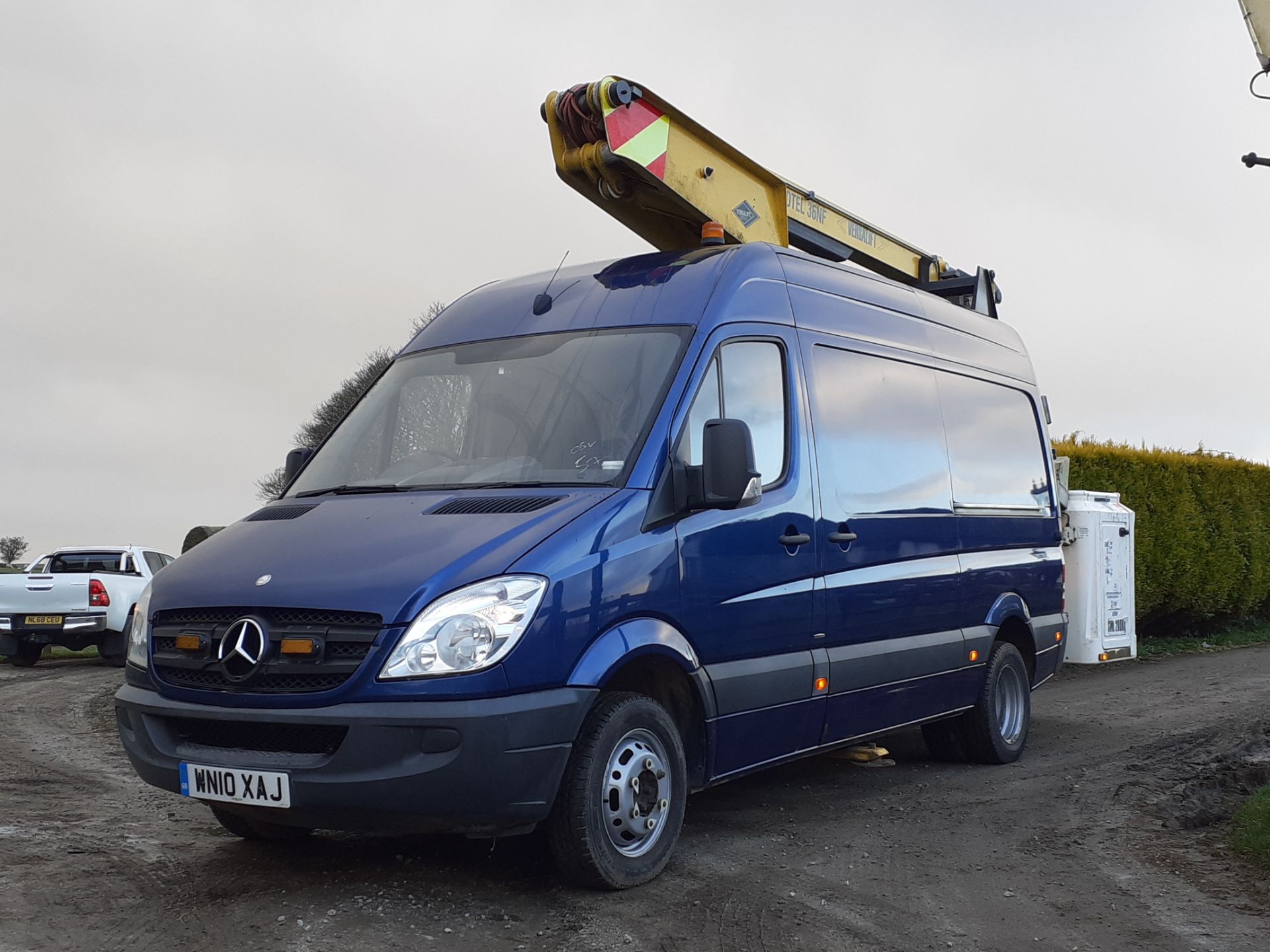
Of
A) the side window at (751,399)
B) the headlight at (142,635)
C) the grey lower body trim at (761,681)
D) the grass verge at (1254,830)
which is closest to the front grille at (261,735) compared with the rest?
the headlight at (142,635)

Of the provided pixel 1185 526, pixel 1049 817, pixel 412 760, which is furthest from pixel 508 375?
pixel 1185 526

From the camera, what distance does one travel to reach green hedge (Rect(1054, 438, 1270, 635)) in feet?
53.3

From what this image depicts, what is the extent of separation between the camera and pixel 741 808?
22.5ft

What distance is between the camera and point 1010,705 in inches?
337

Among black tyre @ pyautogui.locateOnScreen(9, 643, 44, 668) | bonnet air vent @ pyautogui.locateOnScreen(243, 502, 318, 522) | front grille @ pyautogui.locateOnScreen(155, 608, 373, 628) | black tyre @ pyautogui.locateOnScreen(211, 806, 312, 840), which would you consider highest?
bonnet air vent @ pyautogui.locateOnScreen(243, 502, 318, 522)

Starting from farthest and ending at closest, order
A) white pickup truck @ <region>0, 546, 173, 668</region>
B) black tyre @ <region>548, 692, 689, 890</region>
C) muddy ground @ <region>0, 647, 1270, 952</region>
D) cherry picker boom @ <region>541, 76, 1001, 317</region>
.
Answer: white pickup truck @ <region>0, 546, 173, 668</region> → cherry picker boom @ <region>541, 76, 1001, 317</region> → black tyre @ <region>548, 692, 689, 890</region> → muddy ground @ <region>0, 647, 1270, 952</region>

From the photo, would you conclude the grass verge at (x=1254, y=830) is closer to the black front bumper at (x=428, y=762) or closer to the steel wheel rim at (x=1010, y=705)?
the steel wheel rim at (x=1010, y=705)

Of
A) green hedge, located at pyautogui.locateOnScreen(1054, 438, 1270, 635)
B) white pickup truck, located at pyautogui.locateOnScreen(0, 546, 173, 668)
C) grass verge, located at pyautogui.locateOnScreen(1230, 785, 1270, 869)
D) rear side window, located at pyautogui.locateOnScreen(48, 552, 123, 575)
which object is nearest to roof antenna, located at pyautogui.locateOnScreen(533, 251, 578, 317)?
grass verge, located at pyautogui.locateOnScreen(1230, 785, 1270, 869)

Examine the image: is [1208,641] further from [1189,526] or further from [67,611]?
[67,611]

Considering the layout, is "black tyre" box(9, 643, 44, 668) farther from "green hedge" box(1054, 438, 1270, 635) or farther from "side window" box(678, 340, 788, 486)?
"side window" box(678, 340, 788, 486)

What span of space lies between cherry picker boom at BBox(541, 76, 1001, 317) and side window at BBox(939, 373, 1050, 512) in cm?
161

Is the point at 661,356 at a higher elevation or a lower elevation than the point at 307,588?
higher

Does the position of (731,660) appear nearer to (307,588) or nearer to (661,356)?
(661,356)

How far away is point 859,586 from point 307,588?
9.66ft
